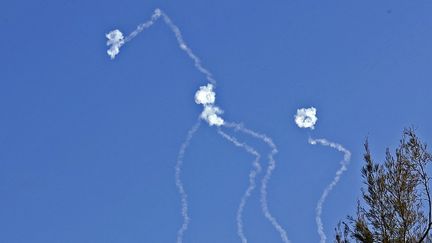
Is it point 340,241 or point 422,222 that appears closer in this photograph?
point 422,222

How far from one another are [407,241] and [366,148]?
349 cm

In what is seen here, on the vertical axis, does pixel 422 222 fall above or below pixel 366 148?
below

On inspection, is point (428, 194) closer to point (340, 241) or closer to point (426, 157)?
point (426, 157)

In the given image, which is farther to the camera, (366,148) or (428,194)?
(366,148)

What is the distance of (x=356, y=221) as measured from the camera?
1102 inches

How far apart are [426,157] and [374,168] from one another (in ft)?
5.25

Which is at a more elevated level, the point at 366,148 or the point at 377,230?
the point at 366,148

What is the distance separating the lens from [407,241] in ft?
87.6

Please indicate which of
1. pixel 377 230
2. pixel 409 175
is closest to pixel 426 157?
pixel 409 175

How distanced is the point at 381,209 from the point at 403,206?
27.7 inches

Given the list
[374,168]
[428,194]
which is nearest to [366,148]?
[374,168]

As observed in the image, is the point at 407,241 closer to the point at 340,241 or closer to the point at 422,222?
the point at 422,222

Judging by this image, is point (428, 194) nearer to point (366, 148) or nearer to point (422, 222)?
point (422, 222)

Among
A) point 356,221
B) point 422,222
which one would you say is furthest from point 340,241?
point 422,222
